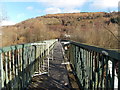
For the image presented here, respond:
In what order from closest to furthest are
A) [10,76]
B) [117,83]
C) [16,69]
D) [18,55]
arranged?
[117,83] → [10,76] → [16,69] → [18,55]

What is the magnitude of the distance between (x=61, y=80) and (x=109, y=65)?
3.09m

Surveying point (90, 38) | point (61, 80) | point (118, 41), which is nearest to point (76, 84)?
point (61, 80)

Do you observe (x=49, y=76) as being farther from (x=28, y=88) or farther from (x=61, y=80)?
(x=28, y=88)

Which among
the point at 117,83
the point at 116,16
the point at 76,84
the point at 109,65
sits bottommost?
the point at 76,84

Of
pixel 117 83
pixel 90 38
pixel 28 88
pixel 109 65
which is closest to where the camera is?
pixel 117 83

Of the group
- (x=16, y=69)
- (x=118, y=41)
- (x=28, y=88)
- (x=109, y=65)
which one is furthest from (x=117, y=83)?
(x=118, y=41)

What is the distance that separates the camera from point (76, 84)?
4477mm

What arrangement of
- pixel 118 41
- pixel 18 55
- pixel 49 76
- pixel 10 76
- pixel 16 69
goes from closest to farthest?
pixel 10 76 < pixel 16 69 < pixel 18 55 < pixel 49 76 < pixel 118 41

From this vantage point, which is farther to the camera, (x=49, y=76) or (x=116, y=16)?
(x=116, y=16)

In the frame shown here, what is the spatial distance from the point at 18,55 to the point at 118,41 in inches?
258

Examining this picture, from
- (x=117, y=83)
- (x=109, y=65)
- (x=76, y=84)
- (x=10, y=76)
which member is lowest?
(x=76, y=84)

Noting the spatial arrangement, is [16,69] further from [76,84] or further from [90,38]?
[90,38]

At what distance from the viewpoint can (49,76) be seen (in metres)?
5.25

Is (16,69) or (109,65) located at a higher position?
(109,65)
